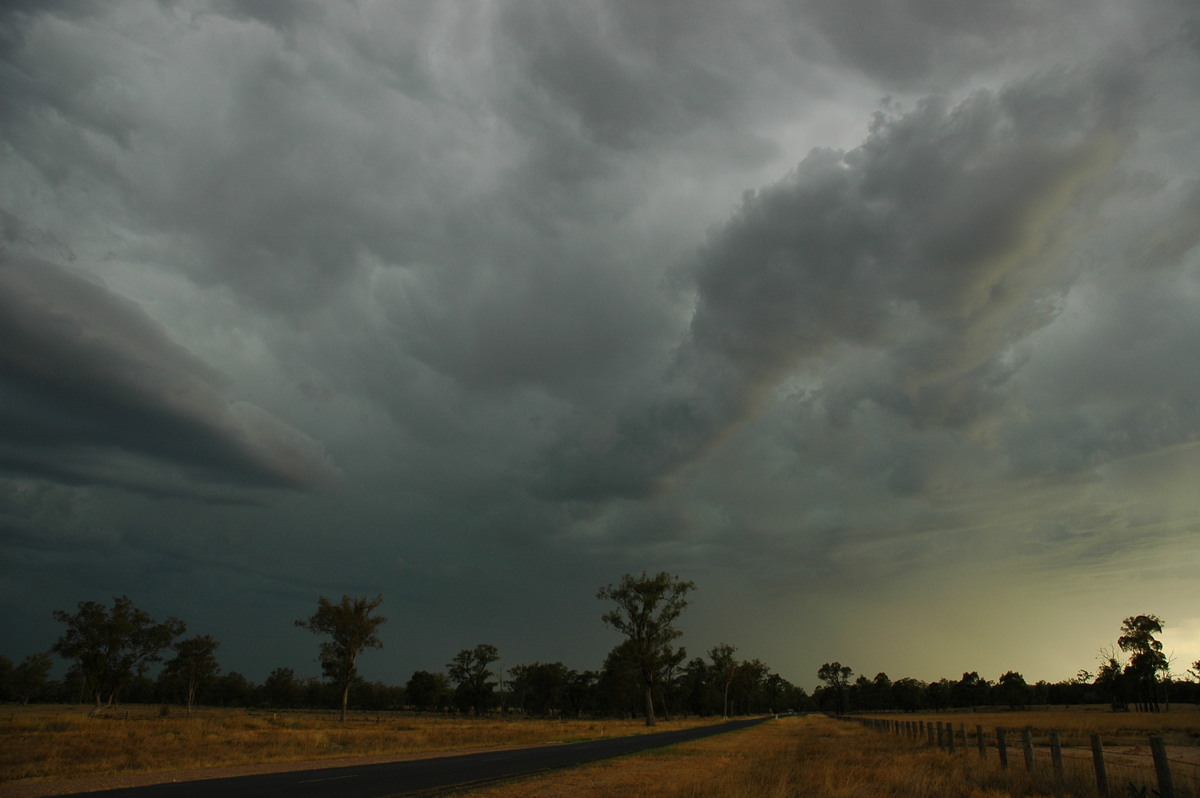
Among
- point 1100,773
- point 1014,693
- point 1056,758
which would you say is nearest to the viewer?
point 1100,773

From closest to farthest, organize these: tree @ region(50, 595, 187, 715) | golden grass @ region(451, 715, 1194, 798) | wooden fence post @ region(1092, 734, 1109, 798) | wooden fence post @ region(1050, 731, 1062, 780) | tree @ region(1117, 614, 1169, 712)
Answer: wooden fence post @ region(1092, 734, 1109, 798) → golden grass @ region(451, 715, 1194, 798) → wooden fence post @ region(1050, 731, 1062, 780) → tree @ region(50, 595, 187, 715) → tree @ region(1117, 614, 1169, 712)

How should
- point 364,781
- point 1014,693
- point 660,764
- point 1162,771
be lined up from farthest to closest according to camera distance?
point 1014,693
point 660,764
point 364,781
point 1162,771

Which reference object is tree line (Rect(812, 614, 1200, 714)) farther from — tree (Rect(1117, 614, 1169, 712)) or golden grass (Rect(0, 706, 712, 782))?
golden grass (Rect(0, 706, 712, 782))

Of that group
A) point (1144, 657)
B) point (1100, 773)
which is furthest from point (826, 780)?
point (1144, 657)

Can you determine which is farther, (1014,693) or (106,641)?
(1014,693)

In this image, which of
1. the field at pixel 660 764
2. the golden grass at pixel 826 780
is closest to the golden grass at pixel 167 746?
the field at pixel 660 764

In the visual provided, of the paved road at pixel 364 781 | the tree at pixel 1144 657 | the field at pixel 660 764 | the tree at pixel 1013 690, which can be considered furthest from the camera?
the tree at pixel 1013 690

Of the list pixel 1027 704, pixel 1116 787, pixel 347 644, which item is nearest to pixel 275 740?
pixel 1116 787

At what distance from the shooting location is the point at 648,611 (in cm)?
7662

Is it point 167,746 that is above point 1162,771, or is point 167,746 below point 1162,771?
below

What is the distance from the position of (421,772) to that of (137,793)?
739 cm

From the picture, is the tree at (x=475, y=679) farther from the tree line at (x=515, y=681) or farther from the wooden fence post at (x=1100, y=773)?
the wooden fence post at (x=1100, y=773)

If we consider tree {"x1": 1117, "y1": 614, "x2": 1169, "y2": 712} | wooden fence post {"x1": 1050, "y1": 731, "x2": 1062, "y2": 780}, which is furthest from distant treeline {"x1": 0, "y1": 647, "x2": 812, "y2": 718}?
wooden fence post {"x1": 1050, "y1": 731, "x2": 1062, "y2": 780}

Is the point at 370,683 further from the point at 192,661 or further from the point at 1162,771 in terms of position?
the point at 1162,771
